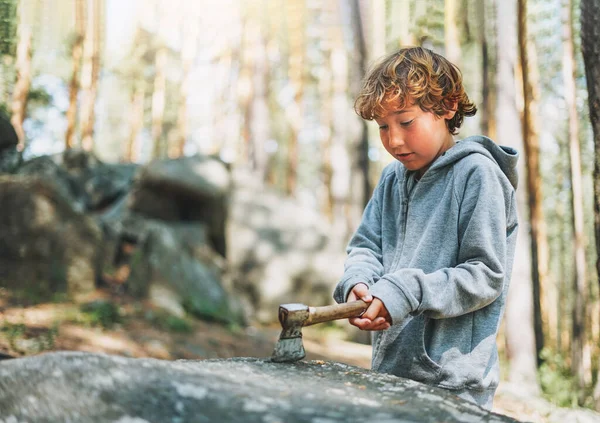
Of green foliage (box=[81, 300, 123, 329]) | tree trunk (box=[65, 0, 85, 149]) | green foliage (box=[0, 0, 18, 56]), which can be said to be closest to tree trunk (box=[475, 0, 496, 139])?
green foliage (box=[81, 300, 123, 329])

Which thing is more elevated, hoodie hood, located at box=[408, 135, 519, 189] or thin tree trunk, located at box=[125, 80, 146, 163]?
thin tree trunk, located at box=[125, 80, 146, 163]

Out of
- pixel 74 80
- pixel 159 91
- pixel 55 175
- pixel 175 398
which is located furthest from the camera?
pixel 159 91

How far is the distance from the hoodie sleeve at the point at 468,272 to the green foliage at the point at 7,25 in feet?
16.4

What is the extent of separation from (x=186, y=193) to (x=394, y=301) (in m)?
9.65

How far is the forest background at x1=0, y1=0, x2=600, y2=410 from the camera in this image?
7684 millimetres

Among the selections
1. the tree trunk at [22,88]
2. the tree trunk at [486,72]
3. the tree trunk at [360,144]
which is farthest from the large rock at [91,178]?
the tree trunk at [486,72]

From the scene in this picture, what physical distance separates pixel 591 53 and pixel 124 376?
10.1ft

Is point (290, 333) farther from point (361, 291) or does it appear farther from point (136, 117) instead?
point (136, 117)

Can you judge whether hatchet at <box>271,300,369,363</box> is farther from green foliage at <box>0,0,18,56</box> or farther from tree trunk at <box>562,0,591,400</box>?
tree trunk at <box>562,0,591,400</box>

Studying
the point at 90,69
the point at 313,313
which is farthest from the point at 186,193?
the point at 313,313

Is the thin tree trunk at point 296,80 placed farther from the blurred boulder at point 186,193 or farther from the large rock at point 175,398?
the large rock at point 175,398

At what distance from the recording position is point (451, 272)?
6.51 ft

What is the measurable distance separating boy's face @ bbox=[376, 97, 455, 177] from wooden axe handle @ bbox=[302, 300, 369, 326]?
665mm

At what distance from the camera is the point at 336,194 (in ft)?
40.0
